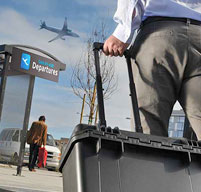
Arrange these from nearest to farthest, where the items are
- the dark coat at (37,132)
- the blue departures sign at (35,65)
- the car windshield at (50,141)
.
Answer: the blue departures sign at (35,65)
the dark coat at (37,132)
the car windshield at (50,141)

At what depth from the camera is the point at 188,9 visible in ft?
7.39

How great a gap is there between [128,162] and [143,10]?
0.98 metres

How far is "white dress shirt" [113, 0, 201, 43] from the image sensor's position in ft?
7.31

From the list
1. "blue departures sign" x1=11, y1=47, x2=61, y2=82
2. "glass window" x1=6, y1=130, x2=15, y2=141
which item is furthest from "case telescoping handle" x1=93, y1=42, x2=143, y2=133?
"glass window" x1=6, y1=130, x2=15, y2=141

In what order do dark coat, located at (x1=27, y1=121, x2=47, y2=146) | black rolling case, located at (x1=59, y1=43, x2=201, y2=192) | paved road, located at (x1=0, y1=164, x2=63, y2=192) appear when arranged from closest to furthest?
1. black rolling case, located at (x1=59, y1=43, x2=201, y2=192)
2. paved road, located at (x1=0, y1=164, x2=63, y2=192)
3. dark coat, located at (x1=27, y1=121, x2=47, y2=146)

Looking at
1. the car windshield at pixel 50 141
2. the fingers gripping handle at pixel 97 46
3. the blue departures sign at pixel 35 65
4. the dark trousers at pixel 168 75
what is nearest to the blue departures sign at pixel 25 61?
the blue departures sign at pixel 35 65

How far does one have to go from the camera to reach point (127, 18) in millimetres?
2232

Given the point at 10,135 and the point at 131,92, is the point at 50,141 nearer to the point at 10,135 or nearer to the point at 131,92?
the point at 10,135

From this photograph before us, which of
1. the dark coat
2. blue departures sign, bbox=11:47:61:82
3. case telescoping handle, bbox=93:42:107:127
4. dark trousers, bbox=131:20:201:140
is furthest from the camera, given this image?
the dark coat

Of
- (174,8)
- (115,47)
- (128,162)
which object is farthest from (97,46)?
(128,162)

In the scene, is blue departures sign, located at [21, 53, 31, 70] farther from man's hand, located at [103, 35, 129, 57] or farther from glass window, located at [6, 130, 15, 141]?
man's hand, located at [103, 35, 129, 57]

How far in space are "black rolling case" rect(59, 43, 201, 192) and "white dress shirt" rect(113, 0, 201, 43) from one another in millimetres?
698

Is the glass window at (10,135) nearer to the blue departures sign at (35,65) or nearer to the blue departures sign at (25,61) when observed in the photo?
the blue departures sign at (35,65)

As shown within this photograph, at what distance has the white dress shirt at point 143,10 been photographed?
87.7 inches
